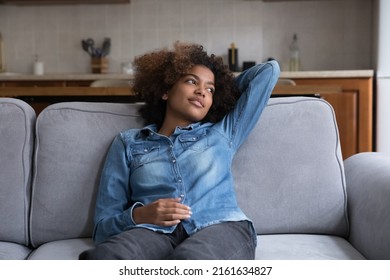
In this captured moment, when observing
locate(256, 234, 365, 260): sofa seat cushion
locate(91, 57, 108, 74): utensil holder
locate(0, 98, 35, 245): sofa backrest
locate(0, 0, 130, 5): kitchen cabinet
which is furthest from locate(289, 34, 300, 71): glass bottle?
locate(0, 98, 35, 245): sofa backrest

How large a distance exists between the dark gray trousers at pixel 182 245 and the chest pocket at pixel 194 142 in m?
0.26

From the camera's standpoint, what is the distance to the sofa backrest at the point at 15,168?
179cm

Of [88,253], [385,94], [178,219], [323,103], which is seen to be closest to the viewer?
[88,253]

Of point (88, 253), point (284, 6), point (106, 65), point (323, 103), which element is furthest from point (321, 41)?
point (88, 253)

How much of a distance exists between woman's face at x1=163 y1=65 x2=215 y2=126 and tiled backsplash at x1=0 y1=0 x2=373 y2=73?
10.5 ft

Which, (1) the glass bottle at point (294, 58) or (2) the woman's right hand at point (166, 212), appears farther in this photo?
(1) the glass bottle at point (294, 58)

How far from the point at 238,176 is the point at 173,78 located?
0.38 metres

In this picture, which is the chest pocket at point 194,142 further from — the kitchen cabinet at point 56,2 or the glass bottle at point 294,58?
the kitchen cabinet at point 56,2

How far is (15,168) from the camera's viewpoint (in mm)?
1827

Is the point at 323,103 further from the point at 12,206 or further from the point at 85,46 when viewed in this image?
the point at 85,46

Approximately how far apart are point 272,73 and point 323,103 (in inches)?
7.9

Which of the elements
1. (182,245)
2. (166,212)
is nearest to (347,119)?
(166,212)

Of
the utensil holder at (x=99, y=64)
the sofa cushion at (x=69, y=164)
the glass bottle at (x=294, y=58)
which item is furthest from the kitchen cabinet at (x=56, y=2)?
the sofa cushion at (x=69, y=164)

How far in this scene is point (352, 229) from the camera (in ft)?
5.88
